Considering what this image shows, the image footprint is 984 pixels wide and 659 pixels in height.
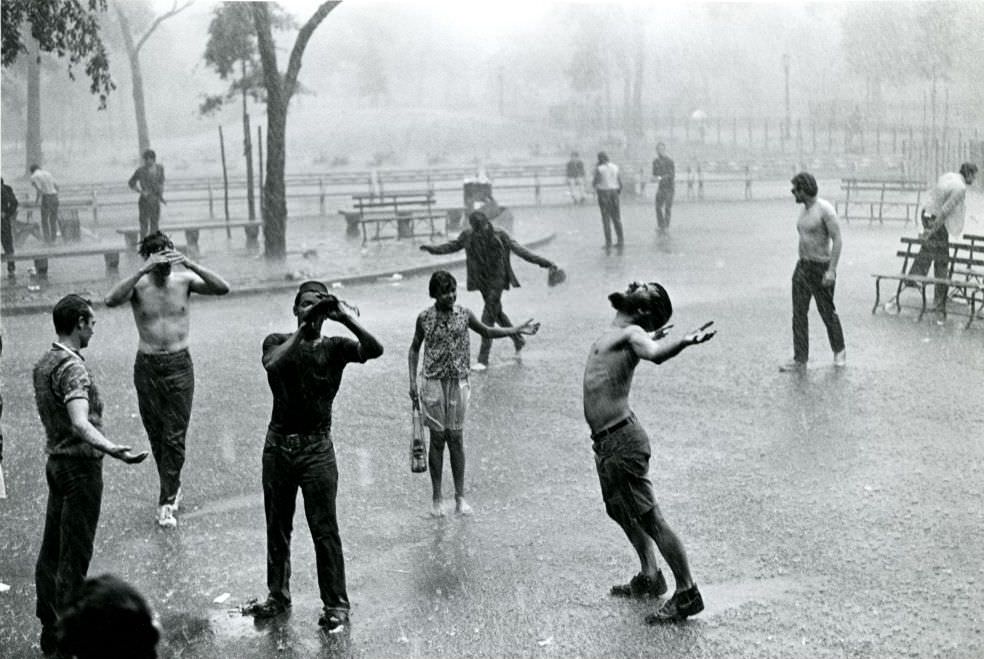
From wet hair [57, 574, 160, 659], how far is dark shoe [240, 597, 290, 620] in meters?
3.26

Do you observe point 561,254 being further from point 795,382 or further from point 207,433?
point 207,433

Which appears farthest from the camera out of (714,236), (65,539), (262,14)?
Result: (714,236)

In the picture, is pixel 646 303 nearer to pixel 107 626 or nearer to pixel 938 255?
pixel 107 626

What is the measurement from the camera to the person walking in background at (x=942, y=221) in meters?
13.7

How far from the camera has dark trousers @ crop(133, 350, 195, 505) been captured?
7.54 m

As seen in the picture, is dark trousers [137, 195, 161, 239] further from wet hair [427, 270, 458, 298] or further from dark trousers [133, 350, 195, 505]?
wet hair [427, 270, 458, 298]

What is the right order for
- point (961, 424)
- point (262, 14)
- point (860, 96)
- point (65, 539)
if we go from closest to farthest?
point (65, 539) → point (961, 424) → point (262, 14) → point (860, 96)

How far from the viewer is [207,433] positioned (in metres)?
9.59

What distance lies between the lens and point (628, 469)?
232 inches

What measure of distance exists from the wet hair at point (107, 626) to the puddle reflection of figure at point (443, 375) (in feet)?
15.1

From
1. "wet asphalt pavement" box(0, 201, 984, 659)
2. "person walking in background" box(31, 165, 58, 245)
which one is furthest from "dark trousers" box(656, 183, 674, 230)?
"person walking in background" box(31, 165, 58, 245)

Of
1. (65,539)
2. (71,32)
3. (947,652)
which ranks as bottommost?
(947,652)

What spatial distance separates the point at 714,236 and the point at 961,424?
47.6 feet

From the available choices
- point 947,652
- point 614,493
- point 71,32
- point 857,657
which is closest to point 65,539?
point 614,493
